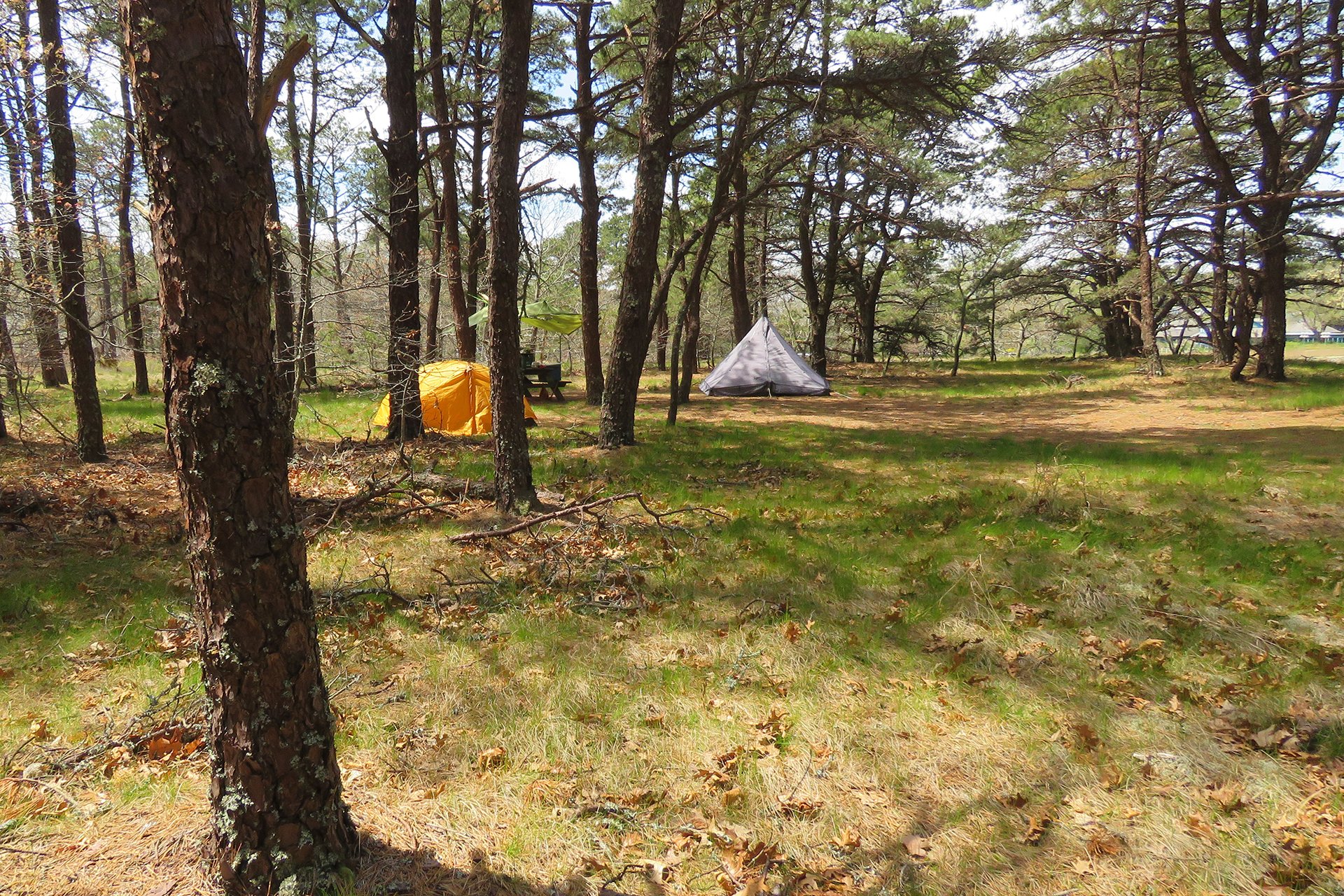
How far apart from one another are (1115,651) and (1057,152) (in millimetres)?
13539

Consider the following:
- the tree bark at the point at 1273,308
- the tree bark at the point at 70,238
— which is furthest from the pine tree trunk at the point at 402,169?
the tree bark at the point at 1273,308

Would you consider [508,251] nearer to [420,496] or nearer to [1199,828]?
[420,496]

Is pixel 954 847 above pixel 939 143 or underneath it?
underneath

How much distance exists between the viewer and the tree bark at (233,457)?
1.80m

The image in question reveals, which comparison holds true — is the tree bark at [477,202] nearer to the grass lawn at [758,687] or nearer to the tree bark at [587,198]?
the tree bark at [587,198]

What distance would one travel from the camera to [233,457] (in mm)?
1937

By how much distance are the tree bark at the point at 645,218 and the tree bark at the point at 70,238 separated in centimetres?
580

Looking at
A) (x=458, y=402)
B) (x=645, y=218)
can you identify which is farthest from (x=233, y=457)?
(x=458, y=402)

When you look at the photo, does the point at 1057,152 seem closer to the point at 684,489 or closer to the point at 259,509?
the point at 684,489

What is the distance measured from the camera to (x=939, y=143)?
8.59 meters

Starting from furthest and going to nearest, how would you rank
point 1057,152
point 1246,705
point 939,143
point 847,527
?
point 1057,152
point 939,143
point 847,527
point 1246,705

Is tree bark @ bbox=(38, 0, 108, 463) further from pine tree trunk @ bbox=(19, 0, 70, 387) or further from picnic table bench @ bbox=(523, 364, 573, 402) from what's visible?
picnic table bench @ bbox=(523, 364, 573, 402)

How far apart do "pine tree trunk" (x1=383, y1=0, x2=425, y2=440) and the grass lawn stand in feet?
7.97

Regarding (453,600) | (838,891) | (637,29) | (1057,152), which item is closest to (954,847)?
(838,891)
